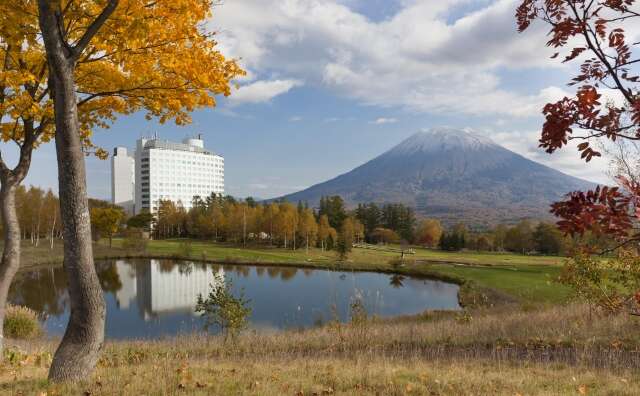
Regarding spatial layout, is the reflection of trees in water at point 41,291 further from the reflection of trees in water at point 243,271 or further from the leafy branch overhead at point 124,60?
the leafy branch overhead at point 124,60

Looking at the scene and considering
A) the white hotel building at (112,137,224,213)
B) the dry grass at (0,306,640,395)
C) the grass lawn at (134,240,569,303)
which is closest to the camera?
the dry grass at (0,306,640,395)

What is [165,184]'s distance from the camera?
145 metres

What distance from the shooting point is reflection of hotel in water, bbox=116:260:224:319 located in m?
28.0

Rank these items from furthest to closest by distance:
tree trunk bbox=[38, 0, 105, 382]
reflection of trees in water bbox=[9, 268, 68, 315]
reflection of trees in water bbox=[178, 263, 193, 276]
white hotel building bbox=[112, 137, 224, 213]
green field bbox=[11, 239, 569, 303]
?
white hotel building bbox=[112, 137, 224, 213] → reflection of trees in water bbox=[178, 263, 193, 276] → green field bbox=[11, 239, 569, 303] → reflection of trees in water bbox=[9, 268, 68, 315] → tree trunk bbox=[38, 0, 105, 382]

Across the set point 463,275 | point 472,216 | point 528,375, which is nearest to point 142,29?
Result: point 528,375

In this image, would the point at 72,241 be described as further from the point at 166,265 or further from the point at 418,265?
the point at 166,265

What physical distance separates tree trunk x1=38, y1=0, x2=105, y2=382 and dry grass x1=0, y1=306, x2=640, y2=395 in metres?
0.31

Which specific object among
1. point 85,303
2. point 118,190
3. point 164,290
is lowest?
point 164,290

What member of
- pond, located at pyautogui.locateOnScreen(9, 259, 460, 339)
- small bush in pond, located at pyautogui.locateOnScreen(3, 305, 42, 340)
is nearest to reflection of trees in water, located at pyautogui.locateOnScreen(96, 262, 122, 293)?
pond, located at pyautogui.locateOnScreen(9, 259, 460, 339)

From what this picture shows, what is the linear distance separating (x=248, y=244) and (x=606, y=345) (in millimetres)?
67385

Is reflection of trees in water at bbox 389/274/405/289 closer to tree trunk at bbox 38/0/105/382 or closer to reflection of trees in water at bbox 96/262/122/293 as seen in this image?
reflection of trees in water at bbox 96/262/122/293

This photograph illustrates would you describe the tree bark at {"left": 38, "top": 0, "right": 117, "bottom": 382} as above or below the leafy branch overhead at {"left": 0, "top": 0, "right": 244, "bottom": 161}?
below

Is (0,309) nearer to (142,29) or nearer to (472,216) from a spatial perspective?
(142,29)

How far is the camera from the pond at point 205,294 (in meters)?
22.7
